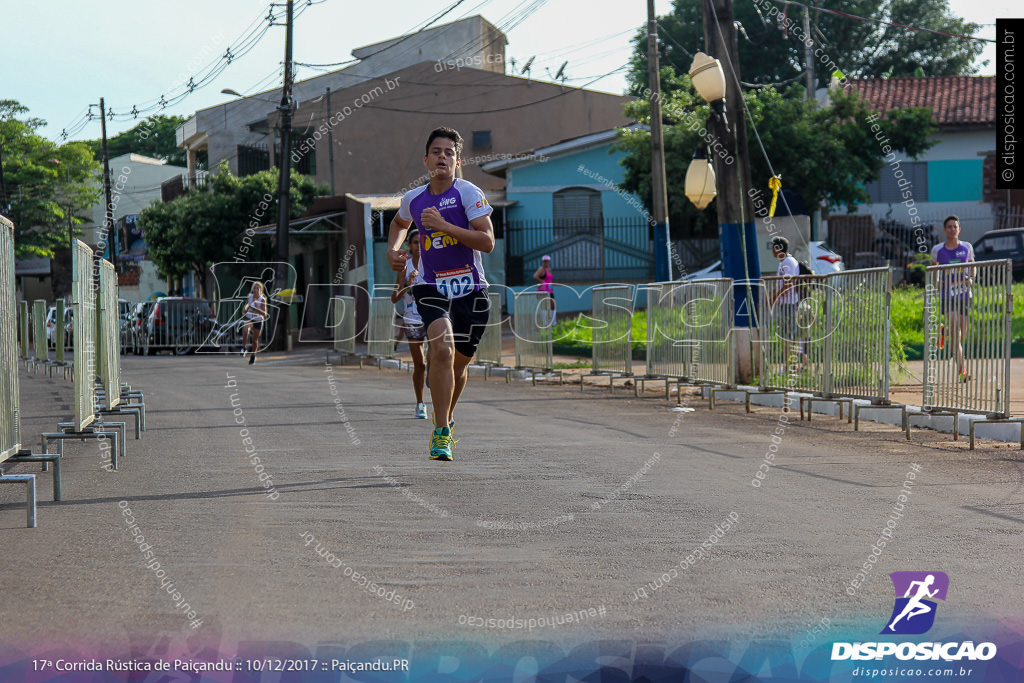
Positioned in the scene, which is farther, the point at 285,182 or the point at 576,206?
the point at 576,206

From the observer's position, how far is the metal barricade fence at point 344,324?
25292 millimetres

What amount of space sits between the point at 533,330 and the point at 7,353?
12.6 m

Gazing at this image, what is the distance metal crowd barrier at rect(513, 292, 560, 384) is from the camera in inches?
730

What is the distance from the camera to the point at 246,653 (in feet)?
11.8

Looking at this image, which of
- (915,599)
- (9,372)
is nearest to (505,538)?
(915,599)

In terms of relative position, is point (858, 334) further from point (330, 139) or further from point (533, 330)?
point (330, 139)

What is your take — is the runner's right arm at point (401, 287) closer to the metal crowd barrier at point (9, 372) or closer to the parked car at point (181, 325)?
the metal crowd barrier at point (9, 372)

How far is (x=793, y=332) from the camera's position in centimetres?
1259

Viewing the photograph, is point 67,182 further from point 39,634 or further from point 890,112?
point 39,634

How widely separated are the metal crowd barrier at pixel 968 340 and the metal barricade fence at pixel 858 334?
51 centimetres

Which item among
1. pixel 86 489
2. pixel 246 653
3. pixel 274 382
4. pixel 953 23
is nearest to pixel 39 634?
pixel 246 653

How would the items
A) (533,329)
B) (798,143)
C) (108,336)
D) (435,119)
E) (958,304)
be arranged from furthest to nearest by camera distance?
(435,119) → (798,143) → (533,329) → (108,336) → (958,304)

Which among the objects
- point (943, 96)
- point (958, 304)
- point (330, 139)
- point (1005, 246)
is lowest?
point (958, 304)

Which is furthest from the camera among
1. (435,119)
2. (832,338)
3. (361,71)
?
(361,71)
